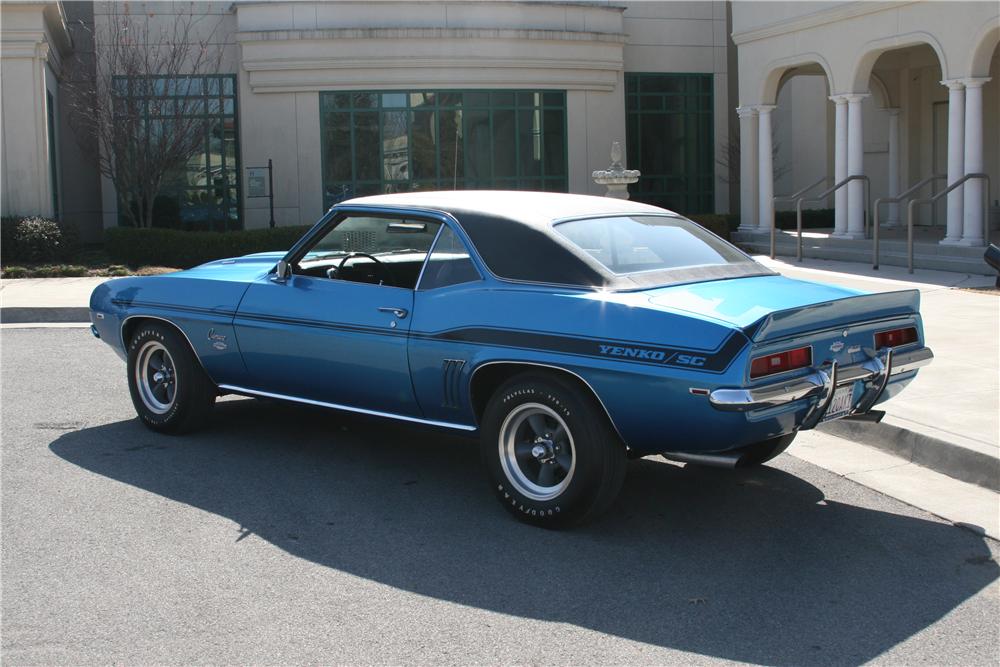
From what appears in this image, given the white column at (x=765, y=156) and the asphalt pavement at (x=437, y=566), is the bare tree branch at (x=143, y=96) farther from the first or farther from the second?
the asphalt pavement at (x=437, y=566)

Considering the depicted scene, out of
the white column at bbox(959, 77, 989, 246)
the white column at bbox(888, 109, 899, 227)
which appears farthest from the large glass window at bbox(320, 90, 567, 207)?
the white column at bbox(959, 77, 989, 246)

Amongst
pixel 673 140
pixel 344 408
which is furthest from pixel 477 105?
pixel 344 408

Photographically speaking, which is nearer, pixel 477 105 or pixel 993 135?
pixel 993 135

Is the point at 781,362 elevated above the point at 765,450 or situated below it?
above

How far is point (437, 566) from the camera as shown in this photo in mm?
4926

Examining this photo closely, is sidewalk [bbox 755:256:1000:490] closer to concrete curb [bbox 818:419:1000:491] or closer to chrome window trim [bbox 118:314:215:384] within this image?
concrete curb [bbox 818:419:1000:491]

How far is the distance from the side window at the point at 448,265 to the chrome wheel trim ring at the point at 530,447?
81cm

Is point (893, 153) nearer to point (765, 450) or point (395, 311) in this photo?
point (765, 450)

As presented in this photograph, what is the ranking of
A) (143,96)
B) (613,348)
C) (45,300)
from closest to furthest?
(613,348) → (45,300) → (143,96)

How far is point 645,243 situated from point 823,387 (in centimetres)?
135

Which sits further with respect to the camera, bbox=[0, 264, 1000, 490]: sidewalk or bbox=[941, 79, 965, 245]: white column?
bbox=[941, 79, 965, 245]: white column

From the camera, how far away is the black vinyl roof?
549 cm

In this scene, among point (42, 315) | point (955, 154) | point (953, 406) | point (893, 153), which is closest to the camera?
point (953, 406)

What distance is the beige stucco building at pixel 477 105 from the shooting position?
20906mm
